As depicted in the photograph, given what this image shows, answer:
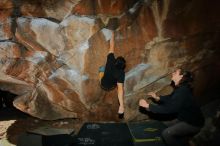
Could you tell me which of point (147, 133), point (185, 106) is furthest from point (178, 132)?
point (147, 133)

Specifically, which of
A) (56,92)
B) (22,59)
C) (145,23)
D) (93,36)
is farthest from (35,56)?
(145,23)

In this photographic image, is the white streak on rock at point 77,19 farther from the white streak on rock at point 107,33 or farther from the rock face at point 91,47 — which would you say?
the white streak on rock at point 107,33

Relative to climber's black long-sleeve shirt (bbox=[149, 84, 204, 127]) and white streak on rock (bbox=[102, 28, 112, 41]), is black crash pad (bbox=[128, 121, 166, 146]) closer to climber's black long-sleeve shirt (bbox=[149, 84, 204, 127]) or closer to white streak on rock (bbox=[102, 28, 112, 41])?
climber's black long-sleeve shirt (bbox=[149, 84, 204, 127])

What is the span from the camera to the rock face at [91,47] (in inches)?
253

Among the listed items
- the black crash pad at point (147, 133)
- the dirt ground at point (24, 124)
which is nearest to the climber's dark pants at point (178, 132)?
the black crash pad at point (147, 133)

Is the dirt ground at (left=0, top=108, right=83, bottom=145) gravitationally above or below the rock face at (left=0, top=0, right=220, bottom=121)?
below

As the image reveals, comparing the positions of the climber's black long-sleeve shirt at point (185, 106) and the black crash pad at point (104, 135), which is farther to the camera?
the black crash pad at point (104, 135)

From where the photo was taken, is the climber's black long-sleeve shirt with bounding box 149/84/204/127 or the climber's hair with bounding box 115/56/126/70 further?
the climber's hair with bounding box 115/56/126/70

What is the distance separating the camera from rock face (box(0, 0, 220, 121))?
6.42 meters

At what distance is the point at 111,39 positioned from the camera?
660cm

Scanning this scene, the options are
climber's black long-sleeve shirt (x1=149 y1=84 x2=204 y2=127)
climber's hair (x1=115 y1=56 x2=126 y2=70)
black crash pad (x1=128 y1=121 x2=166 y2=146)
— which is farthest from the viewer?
climber's hair (x1=115 y1=56 x2=126 y2=70)

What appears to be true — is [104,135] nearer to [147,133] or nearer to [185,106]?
[147,133]

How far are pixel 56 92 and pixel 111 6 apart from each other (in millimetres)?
2425

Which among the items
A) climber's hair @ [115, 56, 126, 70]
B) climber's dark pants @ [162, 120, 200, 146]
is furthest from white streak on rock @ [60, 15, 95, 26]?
climber's dark pants @ [162, 120, 200, 146]
